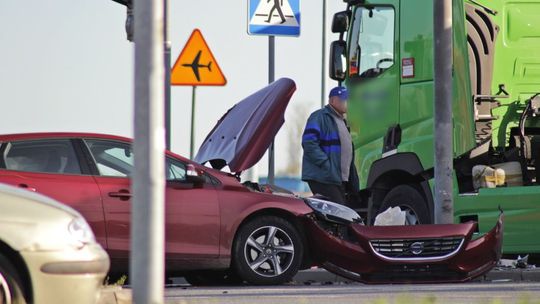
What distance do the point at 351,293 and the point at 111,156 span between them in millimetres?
2468

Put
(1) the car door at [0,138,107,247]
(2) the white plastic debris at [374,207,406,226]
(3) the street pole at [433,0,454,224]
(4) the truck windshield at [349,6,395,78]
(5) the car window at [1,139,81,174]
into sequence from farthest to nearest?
(4) the truck windshield at [349,6,395,78] → (2) the white plastic debris at [374,207,406,226] → (3) the street pole at [433,0,454,224] → (5) the car window at [1,139,81,174] → (1) the car door at [0,138,107,247]

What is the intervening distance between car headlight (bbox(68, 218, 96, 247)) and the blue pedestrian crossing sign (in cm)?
785

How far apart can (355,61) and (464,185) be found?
2223 mm

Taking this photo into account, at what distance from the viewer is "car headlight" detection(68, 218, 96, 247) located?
8.39 m

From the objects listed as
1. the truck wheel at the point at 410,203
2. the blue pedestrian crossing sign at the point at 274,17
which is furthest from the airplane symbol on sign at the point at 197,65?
the truck wheel at the point at 410,203

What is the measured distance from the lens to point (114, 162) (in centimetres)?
1230

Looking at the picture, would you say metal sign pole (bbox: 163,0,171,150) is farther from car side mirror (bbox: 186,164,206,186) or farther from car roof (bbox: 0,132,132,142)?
car side mirror (bbox: 186,164,206,186)

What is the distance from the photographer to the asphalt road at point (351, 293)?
34.3 feet

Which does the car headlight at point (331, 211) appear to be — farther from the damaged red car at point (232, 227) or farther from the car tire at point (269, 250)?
the car tire at point (269, 250)

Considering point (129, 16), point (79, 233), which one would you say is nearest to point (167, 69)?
point (129, 16)

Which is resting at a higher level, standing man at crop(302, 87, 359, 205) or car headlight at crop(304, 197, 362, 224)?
standing man at crop(302, 87, 359, 205)

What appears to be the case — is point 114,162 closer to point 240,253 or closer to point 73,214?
point 240,253

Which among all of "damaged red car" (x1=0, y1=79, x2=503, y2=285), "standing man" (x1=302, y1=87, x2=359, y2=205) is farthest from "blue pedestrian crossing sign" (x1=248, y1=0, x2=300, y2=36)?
"damaged red car" (x1=0, y1=79, x2=503, y2=285)

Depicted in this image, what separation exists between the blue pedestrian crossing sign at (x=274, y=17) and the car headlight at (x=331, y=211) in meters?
3.68
